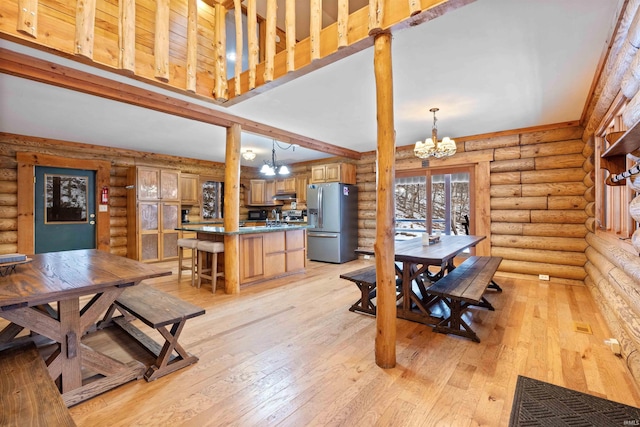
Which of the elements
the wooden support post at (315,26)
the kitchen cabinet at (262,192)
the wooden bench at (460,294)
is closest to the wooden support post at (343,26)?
the wooden support post at (315,26)

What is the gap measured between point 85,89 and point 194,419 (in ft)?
10.4

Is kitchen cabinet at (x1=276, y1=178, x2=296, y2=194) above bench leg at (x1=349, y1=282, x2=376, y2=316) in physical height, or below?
above

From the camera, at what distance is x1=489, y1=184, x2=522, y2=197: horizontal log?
4965 millimetres

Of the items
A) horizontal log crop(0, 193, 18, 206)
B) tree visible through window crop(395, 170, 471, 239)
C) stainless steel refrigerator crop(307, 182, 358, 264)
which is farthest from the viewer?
stainless steel refrigerator crop(307, 182, 358, 264)

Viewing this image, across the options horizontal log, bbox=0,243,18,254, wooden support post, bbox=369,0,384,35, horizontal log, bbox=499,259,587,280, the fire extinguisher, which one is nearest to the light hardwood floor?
horizontal log, bbox=499,259,587,280

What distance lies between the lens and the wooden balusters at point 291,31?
8.29 ft

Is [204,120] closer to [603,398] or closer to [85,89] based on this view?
[85,89]

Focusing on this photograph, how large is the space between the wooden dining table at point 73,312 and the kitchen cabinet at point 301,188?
560 centimetres

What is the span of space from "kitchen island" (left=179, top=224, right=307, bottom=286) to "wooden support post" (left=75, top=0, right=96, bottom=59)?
241 centimetres

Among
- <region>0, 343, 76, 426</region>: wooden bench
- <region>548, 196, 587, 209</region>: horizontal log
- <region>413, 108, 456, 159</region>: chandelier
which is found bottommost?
<region>0, 343, 76, 426</region>: wooden bench

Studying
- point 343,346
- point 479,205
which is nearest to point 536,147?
point 479,205

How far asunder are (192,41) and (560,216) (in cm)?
568

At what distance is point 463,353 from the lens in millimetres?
2402

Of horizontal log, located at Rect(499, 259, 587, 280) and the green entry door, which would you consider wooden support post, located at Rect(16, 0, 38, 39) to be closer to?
Result: the green entry door
